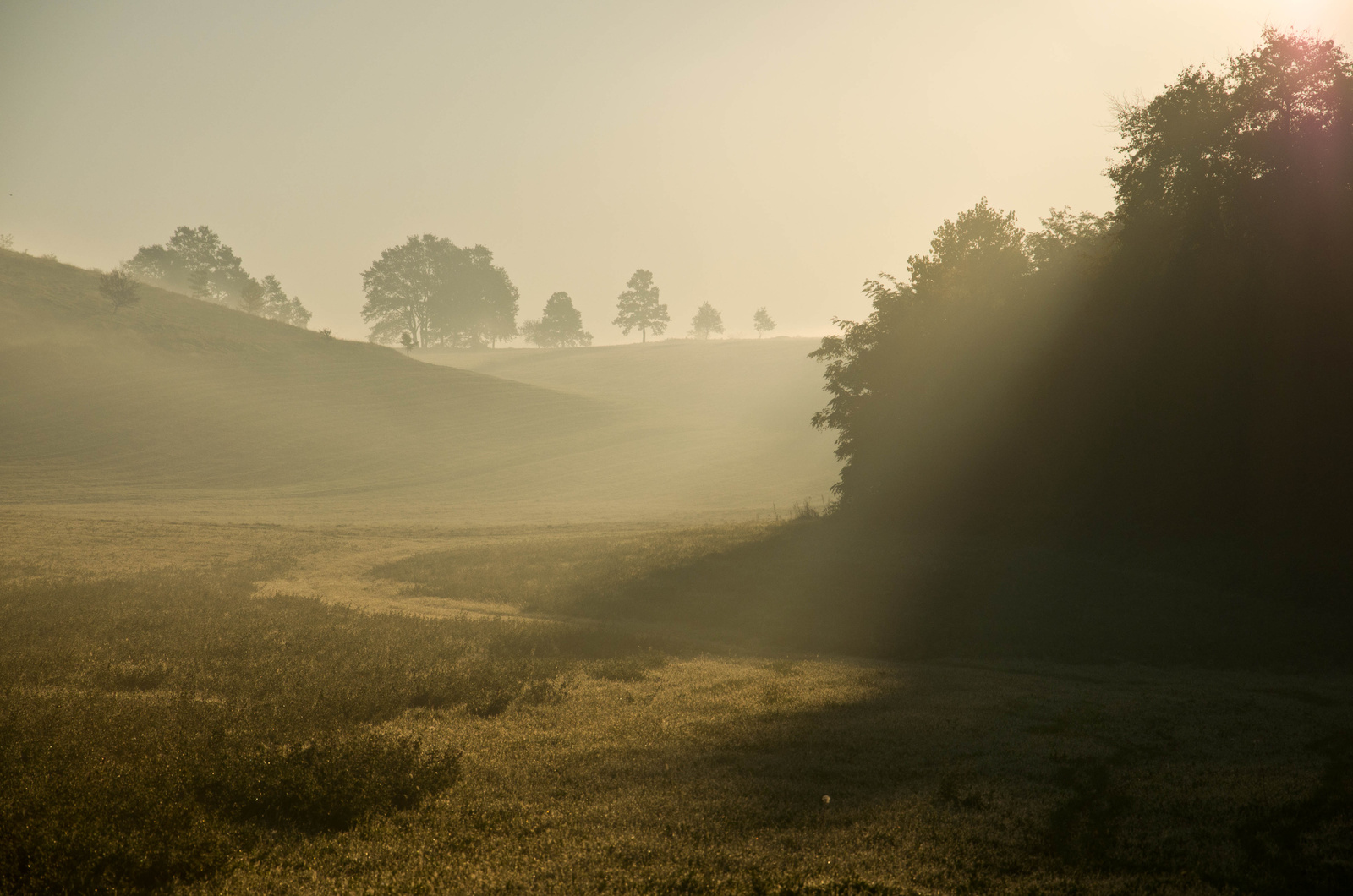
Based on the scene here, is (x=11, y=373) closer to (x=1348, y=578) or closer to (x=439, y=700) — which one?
(x=439, y=700)

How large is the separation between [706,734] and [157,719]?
21.6 ft

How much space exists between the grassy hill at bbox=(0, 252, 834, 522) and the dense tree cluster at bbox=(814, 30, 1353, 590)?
19249mm

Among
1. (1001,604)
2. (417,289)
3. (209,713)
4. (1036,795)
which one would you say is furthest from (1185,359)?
(417,289)

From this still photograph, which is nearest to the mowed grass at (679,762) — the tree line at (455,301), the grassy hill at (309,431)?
the grassy hill at (309,431)

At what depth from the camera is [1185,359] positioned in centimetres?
2109

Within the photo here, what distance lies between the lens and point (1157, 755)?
8578mm

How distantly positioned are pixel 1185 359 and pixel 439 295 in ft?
406

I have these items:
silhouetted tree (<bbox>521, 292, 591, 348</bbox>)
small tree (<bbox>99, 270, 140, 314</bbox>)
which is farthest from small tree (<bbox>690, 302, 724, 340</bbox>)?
small tree (<bbox>99, 270, 140, 314</bbox>)

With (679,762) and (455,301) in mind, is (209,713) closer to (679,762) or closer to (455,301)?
(679,762)

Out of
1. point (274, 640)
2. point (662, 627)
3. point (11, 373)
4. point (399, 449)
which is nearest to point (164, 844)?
point (274, 640)

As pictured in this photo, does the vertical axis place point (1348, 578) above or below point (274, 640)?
above

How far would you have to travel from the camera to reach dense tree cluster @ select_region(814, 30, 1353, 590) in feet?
63.0

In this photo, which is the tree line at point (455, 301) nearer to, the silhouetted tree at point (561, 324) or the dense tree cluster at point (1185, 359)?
the silhouetted tree at point (561, 324)

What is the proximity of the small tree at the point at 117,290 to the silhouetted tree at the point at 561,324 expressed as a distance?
81.5m
